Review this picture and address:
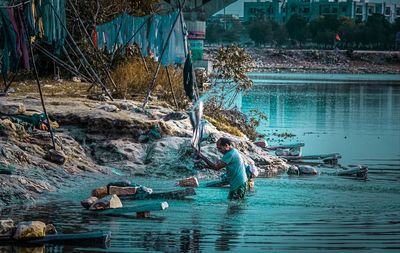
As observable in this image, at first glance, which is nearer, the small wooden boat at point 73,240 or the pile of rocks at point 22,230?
the small wooden boat at point 73,240

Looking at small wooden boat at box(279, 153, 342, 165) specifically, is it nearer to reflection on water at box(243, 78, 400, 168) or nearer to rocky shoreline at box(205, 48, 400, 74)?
reflection on water at box(243, 78, 400, 168)

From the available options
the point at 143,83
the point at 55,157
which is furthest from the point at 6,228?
the point at 143,83

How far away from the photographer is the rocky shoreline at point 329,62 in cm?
13925

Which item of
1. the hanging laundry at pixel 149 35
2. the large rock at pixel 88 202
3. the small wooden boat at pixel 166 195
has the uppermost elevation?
the hanging laundry at pixel 149 35

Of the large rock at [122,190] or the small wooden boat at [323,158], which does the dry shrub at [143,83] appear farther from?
the large rock at [122,190]

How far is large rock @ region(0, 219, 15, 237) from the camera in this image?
14.9 m

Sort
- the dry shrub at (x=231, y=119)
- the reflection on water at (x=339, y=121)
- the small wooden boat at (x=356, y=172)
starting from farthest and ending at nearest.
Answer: the reflection on water at (x=339, y=121) → the dry shrub at (x=231, y=119) → the small wooden boat at (x=356, y=172)

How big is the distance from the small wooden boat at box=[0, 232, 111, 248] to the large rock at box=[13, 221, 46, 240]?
5 cm

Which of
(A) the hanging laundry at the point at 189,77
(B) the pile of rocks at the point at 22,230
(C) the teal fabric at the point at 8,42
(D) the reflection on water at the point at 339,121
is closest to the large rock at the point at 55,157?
(C) the teal fabric at the point at 8,42

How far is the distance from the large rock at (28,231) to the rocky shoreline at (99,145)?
3.89 meters

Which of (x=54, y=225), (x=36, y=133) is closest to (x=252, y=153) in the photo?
(x=36, y=133)

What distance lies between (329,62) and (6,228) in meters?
134

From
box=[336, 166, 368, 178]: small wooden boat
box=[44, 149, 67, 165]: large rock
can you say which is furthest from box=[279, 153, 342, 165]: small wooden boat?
box=[44, 149, 67, 165]: large rock

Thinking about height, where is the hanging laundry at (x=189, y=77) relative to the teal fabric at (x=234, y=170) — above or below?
above
